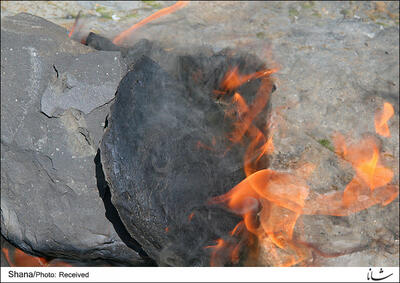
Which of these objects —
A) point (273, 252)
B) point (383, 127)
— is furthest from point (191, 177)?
point (383, 127)

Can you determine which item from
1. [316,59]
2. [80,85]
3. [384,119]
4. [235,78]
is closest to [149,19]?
[235,78]

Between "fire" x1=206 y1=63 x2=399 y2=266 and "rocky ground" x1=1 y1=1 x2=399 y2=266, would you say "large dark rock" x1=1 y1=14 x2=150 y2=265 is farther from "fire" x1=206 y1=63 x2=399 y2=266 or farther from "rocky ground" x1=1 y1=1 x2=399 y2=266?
"rocky ground" x1=1 y1=1 x2=399 y2=266

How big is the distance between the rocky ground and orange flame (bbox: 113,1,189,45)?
0.06 m

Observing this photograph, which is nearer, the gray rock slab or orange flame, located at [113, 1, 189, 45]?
the gray rock slab

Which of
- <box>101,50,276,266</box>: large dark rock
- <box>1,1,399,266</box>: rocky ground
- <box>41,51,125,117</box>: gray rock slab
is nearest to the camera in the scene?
<box>101,50,276,266</box>: large dark rock

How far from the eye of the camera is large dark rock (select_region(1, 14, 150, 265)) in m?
2.54

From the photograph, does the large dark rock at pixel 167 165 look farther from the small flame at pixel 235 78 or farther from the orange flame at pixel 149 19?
the orange flame at pixel 149 19

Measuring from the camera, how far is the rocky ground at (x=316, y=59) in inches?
122

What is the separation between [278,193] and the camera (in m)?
3.19

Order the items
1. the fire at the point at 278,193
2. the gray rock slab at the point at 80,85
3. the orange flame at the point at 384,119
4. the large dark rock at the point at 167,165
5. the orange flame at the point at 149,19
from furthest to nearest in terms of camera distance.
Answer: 1. the orange flame at the point at 149,19
2. the orange flame at the point at 384,119
3. the fire at the point at 278,193
4. the gray rock slab at the point at 80,85
5. the large dark rock at the point at 167,165

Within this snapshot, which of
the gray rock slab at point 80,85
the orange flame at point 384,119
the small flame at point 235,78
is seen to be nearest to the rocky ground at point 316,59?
the orange flame at point 384,119

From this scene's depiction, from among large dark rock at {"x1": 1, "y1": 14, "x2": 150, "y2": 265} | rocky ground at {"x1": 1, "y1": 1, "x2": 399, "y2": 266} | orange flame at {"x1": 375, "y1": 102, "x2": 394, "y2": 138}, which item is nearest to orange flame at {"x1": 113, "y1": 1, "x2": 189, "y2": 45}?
rocky ground at {"x1": 1, "y1": 1, "x2": 399, "y2": 266}

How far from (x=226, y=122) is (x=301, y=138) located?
80 centimetres

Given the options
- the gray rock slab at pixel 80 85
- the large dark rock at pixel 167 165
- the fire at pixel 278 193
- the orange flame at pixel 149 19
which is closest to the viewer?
the large dark rock at pixel 167 165
